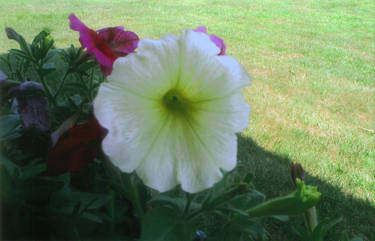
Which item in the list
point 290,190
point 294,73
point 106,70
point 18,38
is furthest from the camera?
point 294,73

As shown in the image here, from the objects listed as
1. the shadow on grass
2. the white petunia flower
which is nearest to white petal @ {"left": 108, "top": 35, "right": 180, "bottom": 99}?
the white petunia flower

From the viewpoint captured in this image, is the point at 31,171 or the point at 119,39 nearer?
the point at 31,171

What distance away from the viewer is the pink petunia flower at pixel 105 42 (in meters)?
0.52

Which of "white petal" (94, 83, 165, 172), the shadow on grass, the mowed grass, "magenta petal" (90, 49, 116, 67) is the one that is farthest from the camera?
the mowed grass

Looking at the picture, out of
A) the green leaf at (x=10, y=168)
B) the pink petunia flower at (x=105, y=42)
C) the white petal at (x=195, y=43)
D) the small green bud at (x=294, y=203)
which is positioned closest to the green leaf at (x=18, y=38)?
the pink petunia flower at (x=105, y=42)

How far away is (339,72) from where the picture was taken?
4613 millimetres

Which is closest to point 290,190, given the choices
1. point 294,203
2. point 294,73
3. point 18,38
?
point 294,203

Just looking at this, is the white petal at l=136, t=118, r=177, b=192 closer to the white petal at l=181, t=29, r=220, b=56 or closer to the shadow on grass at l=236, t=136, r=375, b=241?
the white petal at l=181, t=29, r=220, b=56

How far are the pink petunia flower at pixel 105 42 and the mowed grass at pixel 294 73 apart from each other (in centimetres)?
54

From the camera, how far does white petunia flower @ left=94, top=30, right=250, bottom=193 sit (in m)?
0.41

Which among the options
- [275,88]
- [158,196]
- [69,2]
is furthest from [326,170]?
[69,2]

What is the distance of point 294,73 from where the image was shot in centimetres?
446

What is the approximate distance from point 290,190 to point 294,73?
2517 millimetres

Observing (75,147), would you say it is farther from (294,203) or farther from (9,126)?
(294,203)
